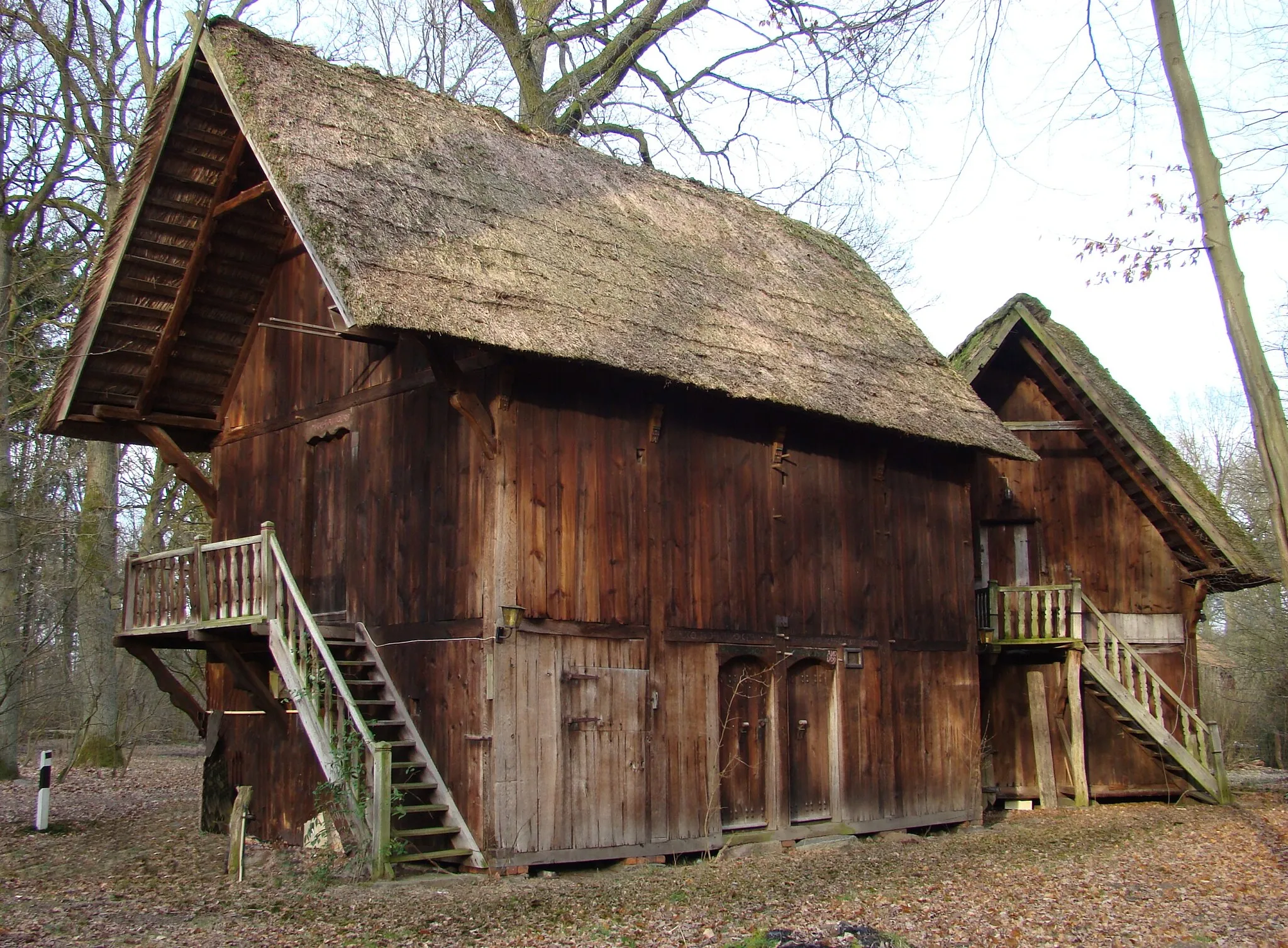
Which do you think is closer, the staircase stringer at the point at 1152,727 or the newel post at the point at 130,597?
the newel post at the point at 130,597

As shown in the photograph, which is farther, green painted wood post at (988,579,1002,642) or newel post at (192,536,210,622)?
green painted wood post at (988,579,1002,642)

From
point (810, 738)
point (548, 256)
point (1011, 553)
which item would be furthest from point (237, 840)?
point (1011, 553)

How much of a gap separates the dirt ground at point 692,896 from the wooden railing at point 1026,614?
3.94 metres

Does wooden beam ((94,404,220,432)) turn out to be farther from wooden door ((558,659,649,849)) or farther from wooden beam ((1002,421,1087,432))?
wooden beam ((1002,421,1087,432))

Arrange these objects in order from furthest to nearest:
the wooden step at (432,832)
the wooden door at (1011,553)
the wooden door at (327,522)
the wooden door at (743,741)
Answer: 1. the wooden door at (1011,553)
2. the wooden door at (327,522)
3. the wooden door at (743,741)
4. the wooden step at (432,832)

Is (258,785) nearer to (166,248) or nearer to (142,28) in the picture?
(166,248)

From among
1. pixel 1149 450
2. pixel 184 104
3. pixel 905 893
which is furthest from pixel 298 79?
pixel 1149 450

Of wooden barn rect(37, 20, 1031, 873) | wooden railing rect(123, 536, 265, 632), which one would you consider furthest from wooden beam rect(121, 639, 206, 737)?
wooden railing rect(123, 536, 265, 632)

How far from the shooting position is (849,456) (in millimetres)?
16938

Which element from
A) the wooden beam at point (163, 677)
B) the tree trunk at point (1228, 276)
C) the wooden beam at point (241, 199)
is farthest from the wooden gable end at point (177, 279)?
the tree trunk at point (1228, 276)

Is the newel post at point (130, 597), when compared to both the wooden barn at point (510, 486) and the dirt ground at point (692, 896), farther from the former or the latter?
the dirt ground at point (692, 896)

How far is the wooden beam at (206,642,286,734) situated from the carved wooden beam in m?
4.03

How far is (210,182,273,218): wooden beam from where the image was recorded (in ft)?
48.5

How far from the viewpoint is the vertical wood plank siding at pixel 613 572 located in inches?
510
